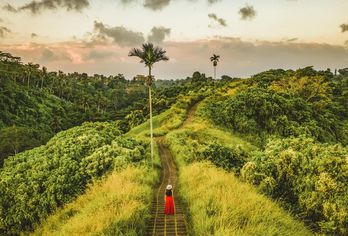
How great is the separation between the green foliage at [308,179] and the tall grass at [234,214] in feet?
8.64

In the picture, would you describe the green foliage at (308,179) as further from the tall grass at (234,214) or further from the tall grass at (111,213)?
the tall grass at (111,213)

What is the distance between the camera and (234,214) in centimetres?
1083

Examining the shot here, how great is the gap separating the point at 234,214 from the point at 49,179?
47.2 feet

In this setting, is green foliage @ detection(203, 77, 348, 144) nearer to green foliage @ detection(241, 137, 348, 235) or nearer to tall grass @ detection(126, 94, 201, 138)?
tall grass @ detection(126, 94, 201, 138)

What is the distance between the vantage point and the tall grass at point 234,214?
10.0m

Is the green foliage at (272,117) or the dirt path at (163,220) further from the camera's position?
the green foliage at (272,117)

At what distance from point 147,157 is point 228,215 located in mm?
17723

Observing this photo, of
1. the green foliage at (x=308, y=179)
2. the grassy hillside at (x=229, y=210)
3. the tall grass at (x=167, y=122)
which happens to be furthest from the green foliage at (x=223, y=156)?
the tall grass at (x=167, y=122)

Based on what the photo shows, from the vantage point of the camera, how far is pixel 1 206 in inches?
848

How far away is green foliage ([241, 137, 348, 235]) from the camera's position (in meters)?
14.4

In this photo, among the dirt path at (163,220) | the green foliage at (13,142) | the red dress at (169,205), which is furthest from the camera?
the green foliage at (13,142)

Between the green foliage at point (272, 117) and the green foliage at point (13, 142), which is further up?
the green foliage at point (272, 117)

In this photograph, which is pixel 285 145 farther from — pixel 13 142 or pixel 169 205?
pixel 13 142

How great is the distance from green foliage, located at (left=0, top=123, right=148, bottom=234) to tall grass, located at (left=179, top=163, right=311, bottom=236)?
346 inches
